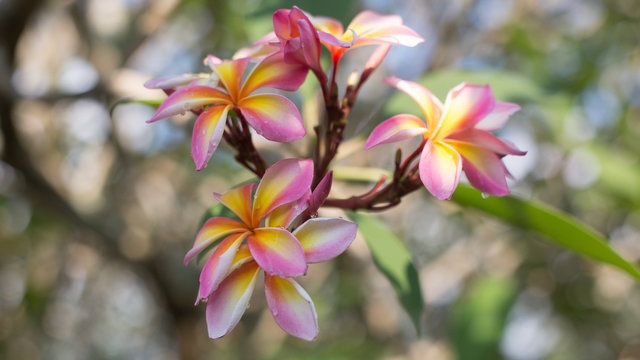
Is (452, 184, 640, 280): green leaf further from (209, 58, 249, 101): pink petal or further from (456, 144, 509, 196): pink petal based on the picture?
(209, 58, 249, 101): pink petal

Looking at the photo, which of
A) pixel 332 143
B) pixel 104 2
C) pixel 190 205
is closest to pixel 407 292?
pixel 332 143

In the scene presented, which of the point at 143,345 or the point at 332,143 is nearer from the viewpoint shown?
the point at 332,143

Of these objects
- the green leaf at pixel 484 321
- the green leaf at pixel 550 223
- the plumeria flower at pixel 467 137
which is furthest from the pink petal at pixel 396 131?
the green leaf at pixel 484 321

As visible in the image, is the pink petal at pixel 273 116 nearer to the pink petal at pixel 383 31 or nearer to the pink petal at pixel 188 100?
the pink petal at pixel 188 100

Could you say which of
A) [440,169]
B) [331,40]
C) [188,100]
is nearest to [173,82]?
[188,100]

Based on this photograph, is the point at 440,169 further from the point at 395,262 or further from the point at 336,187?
the point at 336,187

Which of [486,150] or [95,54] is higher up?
[486,150]

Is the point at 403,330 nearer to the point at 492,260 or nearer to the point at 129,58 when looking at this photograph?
the point at 492,260
